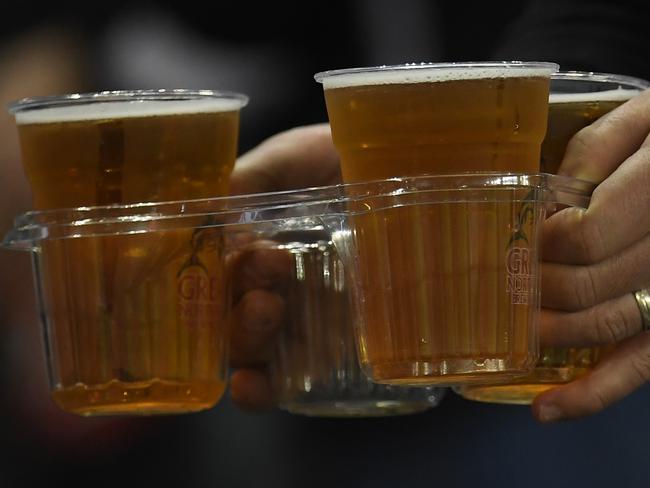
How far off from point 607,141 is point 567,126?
0.12ft

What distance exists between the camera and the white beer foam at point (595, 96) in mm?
→ 1006

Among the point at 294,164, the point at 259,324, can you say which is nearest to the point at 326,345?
the point at 259,324

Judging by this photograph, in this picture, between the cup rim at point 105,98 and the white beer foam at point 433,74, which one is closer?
the white beer foam at point 433,74

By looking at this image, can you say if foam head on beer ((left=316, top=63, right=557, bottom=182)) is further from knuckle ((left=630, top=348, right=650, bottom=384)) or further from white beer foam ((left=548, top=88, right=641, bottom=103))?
knuckle ((left=630, top=348, right=650, bottom=384))

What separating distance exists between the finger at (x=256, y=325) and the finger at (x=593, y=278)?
333mm

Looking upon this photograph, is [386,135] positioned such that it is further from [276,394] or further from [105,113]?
[276,394]

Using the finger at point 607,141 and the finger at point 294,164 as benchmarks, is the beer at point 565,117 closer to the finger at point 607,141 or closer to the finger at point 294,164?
the finger at point 607,141

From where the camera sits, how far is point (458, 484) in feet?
6.47

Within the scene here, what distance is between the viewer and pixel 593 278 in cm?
99

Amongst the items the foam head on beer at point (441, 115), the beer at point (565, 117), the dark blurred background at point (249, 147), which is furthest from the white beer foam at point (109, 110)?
the dark blurred background at point (249, 147)

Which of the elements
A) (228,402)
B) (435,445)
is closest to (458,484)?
(435,445)

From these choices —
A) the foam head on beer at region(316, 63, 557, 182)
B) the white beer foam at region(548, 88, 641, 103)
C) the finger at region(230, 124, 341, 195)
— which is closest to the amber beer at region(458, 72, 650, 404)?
the white beer foam at region(548, 88, 641, 103)

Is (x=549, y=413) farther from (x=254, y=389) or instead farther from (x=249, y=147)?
(x=249, y=147)

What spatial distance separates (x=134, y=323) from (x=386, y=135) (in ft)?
0.99
